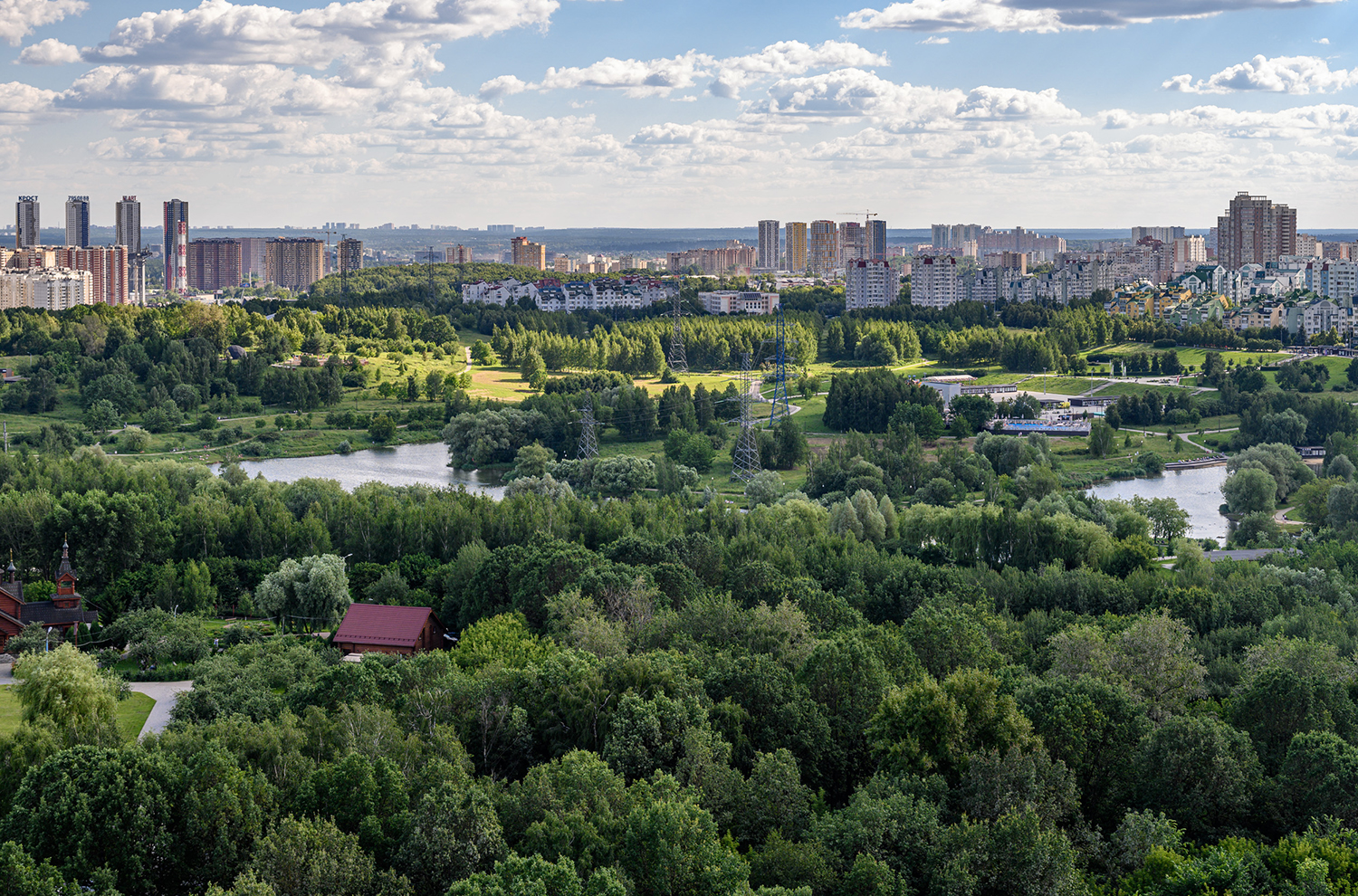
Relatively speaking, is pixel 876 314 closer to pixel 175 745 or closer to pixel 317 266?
pixel 175 745

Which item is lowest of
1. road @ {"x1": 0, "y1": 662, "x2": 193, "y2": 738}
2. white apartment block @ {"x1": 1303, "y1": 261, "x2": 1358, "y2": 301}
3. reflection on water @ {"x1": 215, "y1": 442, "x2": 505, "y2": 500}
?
road @ {"x1": 0, "y1": 662, "x2": 193, "y2": 738}

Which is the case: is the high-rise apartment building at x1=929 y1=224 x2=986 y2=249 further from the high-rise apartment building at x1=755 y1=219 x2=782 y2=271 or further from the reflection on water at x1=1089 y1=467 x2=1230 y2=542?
the reflection on water at x1=1089 y1=467 x2=1230 y2=542

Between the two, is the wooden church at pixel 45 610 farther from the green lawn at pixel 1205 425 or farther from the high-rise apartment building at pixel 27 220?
the high-rise apartment building at pixel 27 220

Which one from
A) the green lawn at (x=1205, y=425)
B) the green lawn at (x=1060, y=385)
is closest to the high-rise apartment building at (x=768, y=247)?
the green lawn at (x=1060, y=385)

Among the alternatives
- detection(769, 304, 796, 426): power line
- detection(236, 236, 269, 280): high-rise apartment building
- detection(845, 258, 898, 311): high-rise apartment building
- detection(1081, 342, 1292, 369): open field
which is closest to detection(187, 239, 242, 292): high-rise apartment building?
detection(236, 236, 269, 280): high-rise apartment building

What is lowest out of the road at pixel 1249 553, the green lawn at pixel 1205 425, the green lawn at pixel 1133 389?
the road at pixel 1249 553
